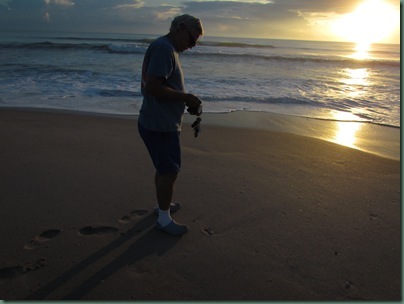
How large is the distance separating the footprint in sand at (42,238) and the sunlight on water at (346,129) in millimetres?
4464

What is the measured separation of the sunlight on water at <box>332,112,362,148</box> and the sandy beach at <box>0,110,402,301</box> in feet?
2.70

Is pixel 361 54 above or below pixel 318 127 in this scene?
above

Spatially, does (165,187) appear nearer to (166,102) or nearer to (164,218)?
(164,218)

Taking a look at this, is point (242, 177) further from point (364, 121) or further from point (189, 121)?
point (364, 121)

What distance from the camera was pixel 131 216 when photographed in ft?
10.8

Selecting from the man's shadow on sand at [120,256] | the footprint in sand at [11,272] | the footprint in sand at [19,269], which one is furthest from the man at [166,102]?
the footprint in sand at [11,272]

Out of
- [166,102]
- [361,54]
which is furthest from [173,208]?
[361,54]

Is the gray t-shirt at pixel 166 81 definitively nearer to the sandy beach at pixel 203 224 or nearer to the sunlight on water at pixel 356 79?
the sandy beach at pixel 203 224

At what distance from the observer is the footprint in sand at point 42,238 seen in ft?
9.07

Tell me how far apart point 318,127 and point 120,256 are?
5.26 m

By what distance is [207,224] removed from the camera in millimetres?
3195

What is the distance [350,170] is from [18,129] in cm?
487

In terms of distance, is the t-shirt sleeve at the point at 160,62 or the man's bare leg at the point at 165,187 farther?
the man's bare leg at the point at 165,187

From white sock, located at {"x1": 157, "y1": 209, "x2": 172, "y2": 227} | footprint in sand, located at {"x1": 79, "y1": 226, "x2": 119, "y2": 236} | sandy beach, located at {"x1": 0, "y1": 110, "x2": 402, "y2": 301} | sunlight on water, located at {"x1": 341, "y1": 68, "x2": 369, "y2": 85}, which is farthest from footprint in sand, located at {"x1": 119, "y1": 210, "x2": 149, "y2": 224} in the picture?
sunlight on water, located at {"x1": 341, "y1": 68, "x2": 369, "y2": 85}
